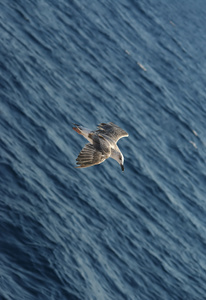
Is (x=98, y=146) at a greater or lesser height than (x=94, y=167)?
greater

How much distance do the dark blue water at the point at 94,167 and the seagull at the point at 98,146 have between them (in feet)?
13.7

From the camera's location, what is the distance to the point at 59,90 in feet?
92.3

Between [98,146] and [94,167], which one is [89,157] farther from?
[94,167]

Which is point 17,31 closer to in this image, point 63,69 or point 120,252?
point 63,69

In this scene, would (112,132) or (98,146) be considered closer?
(98,146)

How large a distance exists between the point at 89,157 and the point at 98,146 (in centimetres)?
107

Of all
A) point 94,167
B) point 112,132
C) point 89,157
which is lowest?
point 94,167

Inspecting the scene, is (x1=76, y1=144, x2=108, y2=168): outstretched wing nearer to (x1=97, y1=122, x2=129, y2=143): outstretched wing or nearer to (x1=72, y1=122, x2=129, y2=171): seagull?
(x1=72, y1=122, x2=129, y2=171): seagull

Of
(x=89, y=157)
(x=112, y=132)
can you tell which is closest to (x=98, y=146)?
(x=89, y=157)

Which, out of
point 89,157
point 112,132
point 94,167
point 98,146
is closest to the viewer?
point 89,157

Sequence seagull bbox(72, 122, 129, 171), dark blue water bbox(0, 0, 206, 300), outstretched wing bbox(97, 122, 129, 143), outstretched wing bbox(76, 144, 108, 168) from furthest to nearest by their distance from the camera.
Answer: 1. dark blue water bbox(0, 0, 206, 300)
2. outstretched wing bbox(97, 122, 129, 143)
3. seagull bbox(72, 122, 129, 171)
4. outstretched wing bbox(76, 144, 108, 168)

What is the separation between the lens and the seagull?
14688 millimetres

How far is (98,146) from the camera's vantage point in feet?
52.1

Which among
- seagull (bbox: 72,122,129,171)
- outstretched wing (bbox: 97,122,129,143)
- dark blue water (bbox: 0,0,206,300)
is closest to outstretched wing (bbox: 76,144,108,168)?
seagull (bbox: 72,122,129,171)
